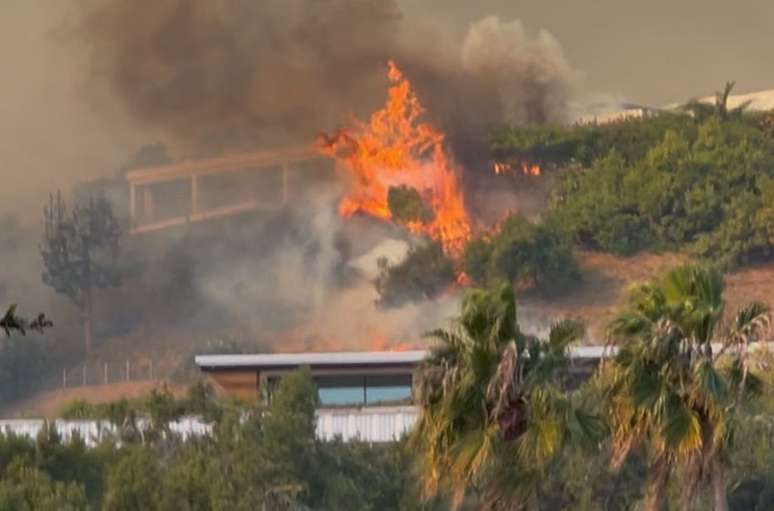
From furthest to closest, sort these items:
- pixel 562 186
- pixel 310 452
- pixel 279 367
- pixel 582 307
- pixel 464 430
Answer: pixel 562 186 < pixel 582 307 < pixel 279 367 < pixel 310 452 < pixel 464 430

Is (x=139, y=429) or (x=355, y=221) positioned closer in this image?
(x=139, y=429)

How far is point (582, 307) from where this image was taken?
141125 mm

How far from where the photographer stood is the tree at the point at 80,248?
146250 mm

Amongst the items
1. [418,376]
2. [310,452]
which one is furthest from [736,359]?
[310,452]

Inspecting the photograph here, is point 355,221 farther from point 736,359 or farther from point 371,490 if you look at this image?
point 736,359

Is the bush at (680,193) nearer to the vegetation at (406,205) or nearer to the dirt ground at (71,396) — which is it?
the vegetation at (406,205)

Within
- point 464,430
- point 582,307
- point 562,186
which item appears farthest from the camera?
point 562,186

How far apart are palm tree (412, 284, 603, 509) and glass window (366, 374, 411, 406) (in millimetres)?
50384

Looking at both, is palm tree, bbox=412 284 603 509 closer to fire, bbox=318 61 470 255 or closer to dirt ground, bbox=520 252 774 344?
dirt ground, bbox=520 252 774 344

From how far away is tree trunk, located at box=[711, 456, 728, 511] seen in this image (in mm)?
44981

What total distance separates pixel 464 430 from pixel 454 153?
110634 mm

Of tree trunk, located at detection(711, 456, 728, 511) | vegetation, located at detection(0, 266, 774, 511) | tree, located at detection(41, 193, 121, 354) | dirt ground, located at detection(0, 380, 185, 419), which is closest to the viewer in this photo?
vegetation, located at detection(0, 266, 774, 511)

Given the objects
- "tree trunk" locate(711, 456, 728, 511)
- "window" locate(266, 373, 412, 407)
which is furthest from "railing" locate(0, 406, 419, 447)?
"tree trunk" locate(711, 456, 728, 511)

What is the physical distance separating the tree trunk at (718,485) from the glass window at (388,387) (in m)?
50.3
